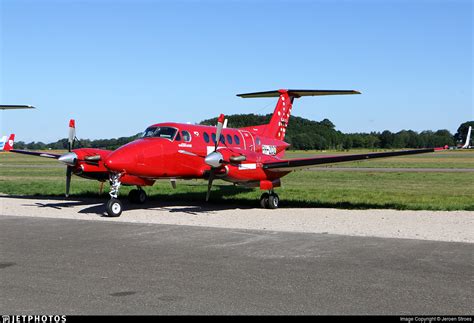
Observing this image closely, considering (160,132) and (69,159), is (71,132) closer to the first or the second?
(69,159)

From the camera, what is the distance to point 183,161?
1900 cm

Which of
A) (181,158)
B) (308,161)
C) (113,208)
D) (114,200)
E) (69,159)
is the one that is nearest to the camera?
(113,208)

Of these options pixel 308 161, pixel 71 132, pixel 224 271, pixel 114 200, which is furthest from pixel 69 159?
pixel 224 271

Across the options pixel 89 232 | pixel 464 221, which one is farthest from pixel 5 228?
pixel 464 221

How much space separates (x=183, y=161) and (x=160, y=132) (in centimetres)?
133

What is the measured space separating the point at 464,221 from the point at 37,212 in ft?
Result: 46.6

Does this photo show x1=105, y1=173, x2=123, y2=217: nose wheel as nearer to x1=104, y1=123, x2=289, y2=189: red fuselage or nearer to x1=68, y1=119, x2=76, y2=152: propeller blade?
x1=104, y1=123, x2=289, y2=189: red fuselage

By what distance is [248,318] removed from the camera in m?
6.37

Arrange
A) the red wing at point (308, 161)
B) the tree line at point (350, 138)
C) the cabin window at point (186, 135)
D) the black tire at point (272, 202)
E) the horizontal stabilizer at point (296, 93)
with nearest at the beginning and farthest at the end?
1. the red wing at point (308, 161)
2. the cabin window at point (186, 135)
3. the black tire at point (272, 202)
4. the horizontal stabilizer at point (296, 93)
5. the tree line at point (350, 138)

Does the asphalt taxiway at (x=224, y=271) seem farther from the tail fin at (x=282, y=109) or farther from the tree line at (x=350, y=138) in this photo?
the tree line at (x=350, y=138)

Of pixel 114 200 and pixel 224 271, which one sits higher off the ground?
pixel 114 200

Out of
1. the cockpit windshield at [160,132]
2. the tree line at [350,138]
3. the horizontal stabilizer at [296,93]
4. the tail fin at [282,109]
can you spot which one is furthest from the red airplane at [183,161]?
the tree line at [350,138]

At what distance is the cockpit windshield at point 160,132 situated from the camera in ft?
61.9

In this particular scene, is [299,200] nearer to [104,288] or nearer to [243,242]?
[243,242]
